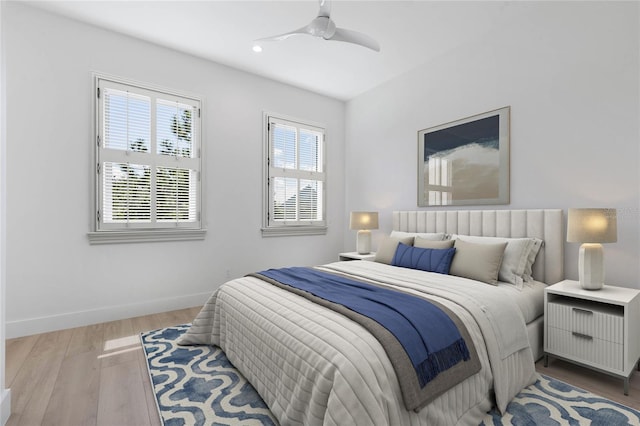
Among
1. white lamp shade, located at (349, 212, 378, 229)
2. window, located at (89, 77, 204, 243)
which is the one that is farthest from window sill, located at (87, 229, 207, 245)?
white lamp shade, located at (349, 212, 378, 229)

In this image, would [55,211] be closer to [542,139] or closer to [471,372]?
[471,372]

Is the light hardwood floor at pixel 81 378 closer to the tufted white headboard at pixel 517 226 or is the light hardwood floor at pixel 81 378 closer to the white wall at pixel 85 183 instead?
the white wall at pixel 85 183

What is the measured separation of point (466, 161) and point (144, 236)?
3.66 m

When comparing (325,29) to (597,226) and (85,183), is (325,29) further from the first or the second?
(85,183)

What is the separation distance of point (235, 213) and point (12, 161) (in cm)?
215

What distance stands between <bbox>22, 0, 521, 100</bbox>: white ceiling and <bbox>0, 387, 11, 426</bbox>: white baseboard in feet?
10.2

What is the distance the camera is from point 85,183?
3.13 metres

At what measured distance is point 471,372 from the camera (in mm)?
1609

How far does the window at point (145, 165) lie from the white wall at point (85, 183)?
0.12 m

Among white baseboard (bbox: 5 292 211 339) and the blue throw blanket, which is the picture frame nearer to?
the blue throw blanket

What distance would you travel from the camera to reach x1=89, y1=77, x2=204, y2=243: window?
3.22 meters

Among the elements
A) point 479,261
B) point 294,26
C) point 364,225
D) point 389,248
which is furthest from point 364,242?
point 294,26

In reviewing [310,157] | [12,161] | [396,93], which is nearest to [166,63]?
[12,161]

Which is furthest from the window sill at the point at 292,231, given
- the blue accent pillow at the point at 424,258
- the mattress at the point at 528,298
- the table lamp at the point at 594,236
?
the table lamp at the point at 594,236
